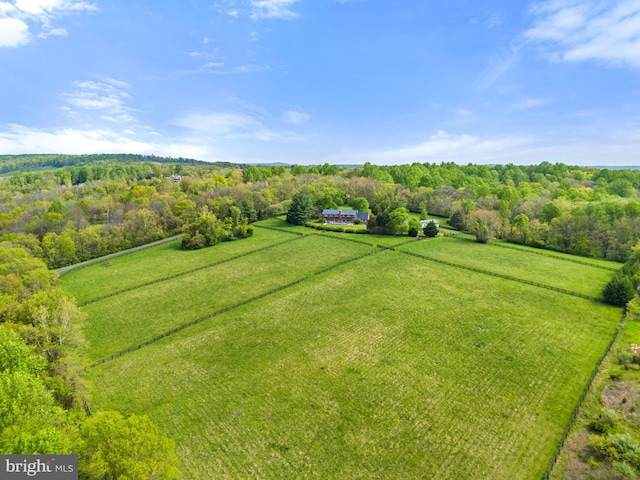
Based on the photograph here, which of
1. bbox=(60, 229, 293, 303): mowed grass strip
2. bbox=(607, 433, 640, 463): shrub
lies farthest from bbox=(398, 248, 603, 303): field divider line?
bbox=(60, 229, 293, 303): mowed grass strip

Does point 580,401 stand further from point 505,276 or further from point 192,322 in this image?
point 192,322

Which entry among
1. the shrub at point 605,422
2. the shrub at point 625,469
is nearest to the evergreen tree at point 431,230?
the shrub at point 605,422

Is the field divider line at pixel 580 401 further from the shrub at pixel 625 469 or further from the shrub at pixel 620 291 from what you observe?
the shrub at pixel 620 291

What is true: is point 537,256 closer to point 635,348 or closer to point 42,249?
point 635,348

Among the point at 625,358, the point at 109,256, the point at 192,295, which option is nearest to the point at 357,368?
the point at 625,358

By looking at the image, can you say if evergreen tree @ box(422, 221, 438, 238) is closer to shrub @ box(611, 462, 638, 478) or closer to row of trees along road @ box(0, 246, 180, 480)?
shrub @ box(611, 462, 638, 478)
